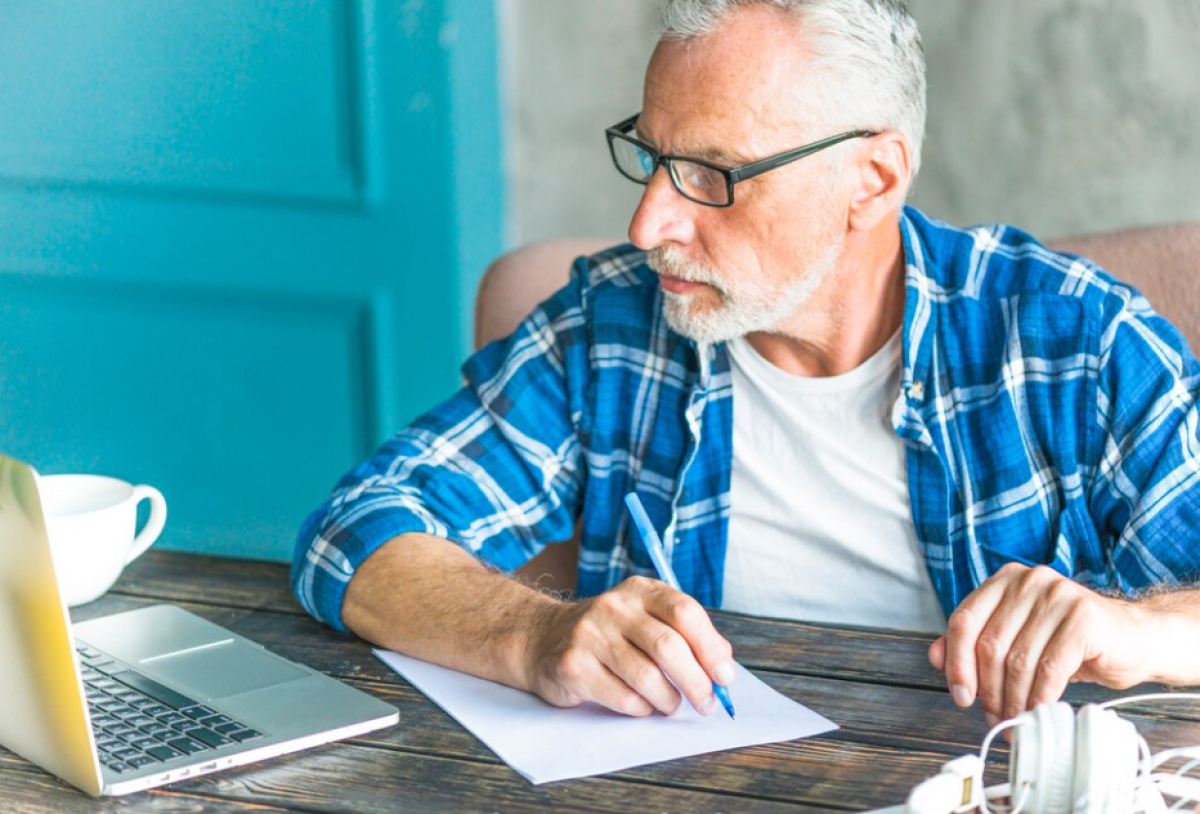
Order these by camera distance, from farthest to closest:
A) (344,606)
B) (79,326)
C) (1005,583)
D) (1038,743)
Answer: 1. (79,326)
2. (344,606)
3. (1005,583)
4. (1038,743)

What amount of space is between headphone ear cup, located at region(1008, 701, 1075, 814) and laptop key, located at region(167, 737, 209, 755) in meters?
0.56

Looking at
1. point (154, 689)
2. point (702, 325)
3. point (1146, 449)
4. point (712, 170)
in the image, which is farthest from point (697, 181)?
point (154, 689)

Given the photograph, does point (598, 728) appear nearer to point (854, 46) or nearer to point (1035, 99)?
point (854, 46)

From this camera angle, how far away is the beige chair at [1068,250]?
1.62m

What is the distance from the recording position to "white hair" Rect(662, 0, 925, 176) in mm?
1495

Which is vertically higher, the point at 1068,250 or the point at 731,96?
the point at 731,96

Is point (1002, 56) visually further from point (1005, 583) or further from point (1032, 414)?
point (1005, 583)

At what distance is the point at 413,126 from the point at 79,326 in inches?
35.2

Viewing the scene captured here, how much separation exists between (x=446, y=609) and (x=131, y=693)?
0.27 meters

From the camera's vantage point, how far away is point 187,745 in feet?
3.41

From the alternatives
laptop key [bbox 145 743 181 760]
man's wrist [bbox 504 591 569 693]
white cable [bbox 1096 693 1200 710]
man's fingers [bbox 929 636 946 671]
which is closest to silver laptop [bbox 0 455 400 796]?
laptop key [bbox 145 743 181 760]

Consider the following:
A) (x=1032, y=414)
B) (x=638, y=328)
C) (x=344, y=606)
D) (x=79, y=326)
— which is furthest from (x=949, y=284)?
(x=79, y=326)

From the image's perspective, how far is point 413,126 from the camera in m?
2.74

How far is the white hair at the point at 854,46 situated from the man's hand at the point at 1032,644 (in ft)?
2.06
